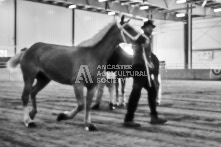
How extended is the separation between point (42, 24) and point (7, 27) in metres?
3.65

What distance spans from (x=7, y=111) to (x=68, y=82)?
2453 millimetres

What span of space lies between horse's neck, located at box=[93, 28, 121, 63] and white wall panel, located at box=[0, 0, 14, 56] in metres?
23.0

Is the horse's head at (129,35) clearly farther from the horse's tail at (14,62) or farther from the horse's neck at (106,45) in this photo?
the horse's tail at (14,62)

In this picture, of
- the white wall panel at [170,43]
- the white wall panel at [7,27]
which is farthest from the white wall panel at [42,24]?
the white wall panel at [170,43]

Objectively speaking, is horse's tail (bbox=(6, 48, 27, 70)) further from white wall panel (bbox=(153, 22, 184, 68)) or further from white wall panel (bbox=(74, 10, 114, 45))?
white wall panel (bbox=(153, 22, 184, 68))

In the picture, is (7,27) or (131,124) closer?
(131,124)

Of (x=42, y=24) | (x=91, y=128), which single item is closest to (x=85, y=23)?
(x=42, y=24)

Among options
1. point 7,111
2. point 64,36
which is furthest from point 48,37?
point 7,111

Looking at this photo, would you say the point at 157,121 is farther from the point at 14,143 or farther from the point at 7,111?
the point at 7,111

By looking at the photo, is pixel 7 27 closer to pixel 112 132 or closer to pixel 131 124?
pixel 131 124

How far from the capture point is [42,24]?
97.6ft

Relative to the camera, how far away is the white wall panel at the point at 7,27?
87.3 ft

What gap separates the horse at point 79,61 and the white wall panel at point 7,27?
22.5m

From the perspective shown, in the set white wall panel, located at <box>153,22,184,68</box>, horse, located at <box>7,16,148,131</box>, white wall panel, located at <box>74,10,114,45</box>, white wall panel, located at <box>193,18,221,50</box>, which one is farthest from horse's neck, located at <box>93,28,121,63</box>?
white wall panel, located at <box>153,22,184,68</box>
